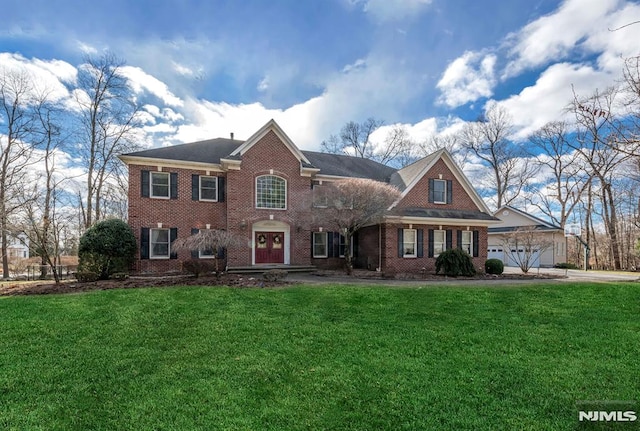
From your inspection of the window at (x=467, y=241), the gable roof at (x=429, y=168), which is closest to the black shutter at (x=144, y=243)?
the gable roof at (x=429, y=168)

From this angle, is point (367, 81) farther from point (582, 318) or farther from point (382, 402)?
point (382, 402)

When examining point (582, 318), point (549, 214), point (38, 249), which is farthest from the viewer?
point (549, 214)

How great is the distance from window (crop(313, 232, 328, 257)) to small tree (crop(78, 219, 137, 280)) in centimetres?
908

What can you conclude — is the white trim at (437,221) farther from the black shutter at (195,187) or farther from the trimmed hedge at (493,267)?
the black shutter at (195,187)

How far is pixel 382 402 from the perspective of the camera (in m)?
3.72

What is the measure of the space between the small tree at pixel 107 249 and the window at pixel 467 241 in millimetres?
16818

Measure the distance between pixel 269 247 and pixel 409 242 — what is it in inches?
296

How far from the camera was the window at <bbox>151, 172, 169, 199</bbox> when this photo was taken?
53.2 ft

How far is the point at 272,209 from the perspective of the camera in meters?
17.3

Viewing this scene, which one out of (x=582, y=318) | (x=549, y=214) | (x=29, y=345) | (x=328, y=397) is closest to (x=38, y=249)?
(x=29, y=345)

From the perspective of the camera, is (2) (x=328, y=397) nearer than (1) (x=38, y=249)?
Yes

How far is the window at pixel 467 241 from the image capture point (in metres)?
18.2

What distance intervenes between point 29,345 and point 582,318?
11.2m

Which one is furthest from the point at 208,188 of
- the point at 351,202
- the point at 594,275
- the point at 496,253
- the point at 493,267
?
the point at 496,253
